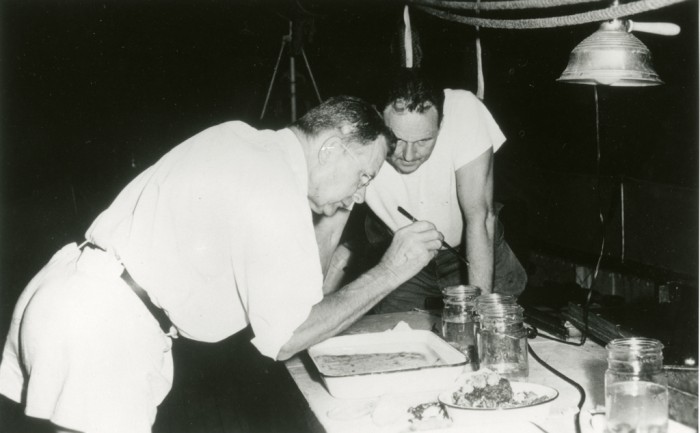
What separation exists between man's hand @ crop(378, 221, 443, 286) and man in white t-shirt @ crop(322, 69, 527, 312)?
24.0 inches

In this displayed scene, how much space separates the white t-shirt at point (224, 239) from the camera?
159cm

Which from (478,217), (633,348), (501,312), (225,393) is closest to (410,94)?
(478,217)

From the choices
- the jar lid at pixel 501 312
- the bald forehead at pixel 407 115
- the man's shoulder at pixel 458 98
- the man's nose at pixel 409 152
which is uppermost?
the man's shoulder at pixel 458 98

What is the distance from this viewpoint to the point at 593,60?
1780mm

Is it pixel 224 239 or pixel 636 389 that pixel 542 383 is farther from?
pixel 224 239

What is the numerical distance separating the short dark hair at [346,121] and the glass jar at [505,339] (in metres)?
0.56

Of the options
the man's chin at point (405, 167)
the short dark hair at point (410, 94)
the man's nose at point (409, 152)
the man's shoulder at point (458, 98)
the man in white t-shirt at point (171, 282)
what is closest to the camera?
the man in white t-shirt at point (171, 282)

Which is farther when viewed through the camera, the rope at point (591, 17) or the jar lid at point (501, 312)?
the jar lid at point (501, 312)

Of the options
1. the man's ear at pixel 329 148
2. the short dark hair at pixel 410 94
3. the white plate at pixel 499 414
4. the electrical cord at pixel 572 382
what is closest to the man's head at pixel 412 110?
the short dark hair at pixel 410 94

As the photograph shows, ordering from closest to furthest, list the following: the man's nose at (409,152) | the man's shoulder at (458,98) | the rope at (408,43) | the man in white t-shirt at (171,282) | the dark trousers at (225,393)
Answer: the man in white t-shirt at (171,282) < the man's nose at (409,152) < the man's shoulder at (458,98) < the rope at (408,43) < the dark trousers at (225,393)

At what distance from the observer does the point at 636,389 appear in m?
1.25

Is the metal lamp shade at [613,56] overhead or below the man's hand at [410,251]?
overhead

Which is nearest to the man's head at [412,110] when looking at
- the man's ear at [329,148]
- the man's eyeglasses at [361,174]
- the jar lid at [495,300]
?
the man's eyeglasses at [361,174]

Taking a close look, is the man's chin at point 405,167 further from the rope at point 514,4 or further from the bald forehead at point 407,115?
the rope at point 514,4
